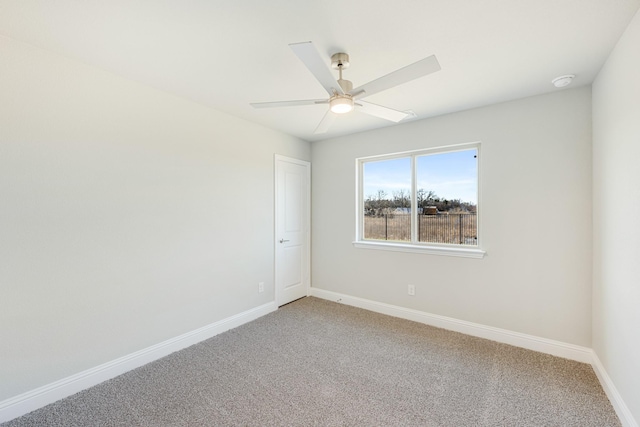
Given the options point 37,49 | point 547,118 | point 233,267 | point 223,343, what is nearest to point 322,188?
point 233,267

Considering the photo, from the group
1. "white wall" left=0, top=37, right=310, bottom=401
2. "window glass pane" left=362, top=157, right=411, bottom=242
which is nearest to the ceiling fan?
"white wall" left=0, top=37, right=310, bottom=401

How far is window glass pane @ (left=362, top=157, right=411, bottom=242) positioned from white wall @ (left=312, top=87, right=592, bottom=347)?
0.91ft

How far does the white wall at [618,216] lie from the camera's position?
155cm

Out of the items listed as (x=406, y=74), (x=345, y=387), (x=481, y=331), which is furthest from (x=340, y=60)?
(x=481, y=331)

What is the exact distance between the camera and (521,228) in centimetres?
261

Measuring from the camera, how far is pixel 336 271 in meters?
3.95

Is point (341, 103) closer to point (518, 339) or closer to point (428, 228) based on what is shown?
point (428, 228)

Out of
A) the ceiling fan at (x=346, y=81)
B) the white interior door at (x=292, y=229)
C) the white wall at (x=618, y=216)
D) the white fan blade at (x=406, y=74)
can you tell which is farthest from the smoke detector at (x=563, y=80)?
the white interior door at (x=292, y=229)

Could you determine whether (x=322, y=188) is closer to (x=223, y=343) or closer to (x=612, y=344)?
(x=223, y=343)

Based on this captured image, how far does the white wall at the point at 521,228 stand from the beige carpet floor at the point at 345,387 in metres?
0.38

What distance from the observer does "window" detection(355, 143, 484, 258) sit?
119 inches

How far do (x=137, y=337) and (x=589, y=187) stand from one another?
4041 millimetres

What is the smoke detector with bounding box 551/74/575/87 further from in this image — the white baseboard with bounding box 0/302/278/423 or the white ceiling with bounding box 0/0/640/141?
the white baseboard with bounding box 0/302/278/423

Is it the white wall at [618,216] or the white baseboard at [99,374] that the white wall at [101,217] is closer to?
the white baseboard at [99,374]
